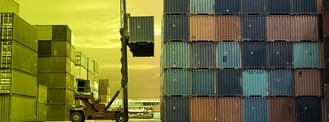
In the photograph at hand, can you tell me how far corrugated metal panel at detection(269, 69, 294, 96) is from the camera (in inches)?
1463

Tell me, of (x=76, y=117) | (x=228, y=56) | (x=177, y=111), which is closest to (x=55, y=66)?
(x=76, y=117)

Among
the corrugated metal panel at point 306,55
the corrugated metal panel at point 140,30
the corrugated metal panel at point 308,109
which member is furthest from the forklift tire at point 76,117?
the corrugated metal panel at point 306,55

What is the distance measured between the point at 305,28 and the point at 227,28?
5.67 meters

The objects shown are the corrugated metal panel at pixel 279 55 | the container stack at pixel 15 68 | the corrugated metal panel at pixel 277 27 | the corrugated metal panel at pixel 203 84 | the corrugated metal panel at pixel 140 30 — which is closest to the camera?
the corrugated metal panel at pixel 140 30

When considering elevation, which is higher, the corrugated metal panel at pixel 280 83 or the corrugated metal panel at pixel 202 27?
the corrugated metal panel at pixel 202 27

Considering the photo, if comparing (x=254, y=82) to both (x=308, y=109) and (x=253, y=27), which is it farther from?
(x=308, y=109)

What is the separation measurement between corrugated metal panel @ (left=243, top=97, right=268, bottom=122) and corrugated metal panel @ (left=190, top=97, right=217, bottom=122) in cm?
232

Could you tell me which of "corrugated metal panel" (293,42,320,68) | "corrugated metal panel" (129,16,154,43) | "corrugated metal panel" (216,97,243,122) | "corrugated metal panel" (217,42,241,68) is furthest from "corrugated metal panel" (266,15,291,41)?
"corrugated metal panel" (129,16,154,43)

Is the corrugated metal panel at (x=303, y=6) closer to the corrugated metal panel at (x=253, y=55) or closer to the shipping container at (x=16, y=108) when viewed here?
the corrugated metal panel at (x=253, y=55)

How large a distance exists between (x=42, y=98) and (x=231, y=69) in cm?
2524

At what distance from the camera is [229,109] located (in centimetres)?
3647

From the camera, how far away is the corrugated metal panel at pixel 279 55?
37.3 meters

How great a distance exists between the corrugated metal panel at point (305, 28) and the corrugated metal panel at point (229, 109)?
640 cm

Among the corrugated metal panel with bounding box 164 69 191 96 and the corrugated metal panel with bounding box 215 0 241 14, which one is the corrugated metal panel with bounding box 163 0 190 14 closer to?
the corrugated metal panel with bounding box 215 0 241 14
